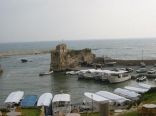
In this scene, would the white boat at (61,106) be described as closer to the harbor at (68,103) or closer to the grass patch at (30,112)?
the harbor at (68,103)

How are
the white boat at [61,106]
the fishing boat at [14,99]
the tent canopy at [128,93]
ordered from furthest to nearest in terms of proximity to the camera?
the tent canopy at [128,93]
the fishing boat at [14,99]
the white boat at [61,106]

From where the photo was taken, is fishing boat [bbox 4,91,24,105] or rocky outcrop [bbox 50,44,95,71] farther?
rocky outcrop [bbox 50,44,95,71]

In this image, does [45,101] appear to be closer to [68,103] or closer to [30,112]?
[68,103]

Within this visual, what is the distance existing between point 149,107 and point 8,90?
130ft

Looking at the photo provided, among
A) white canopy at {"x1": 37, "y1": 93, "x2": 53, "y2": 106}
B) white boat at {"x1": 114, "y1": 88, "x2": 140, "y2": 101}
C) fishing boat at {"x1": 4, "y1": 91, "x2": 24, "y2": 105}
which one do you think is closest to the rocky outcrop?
fishing boat at {"x1": 4, "y1": 91, "x2": 24, "y2": 105}

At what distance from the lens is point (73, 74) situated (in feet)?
236

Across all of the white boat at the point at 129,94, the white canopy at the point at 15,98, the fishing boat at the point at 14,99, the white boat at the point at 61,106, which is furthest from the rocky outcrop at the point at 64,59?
the white boat at the point at 61,106

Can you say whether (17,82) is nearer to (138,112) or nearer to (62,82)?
(62,82)

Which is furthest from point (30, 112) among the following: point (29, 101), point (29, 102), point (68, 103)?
point (29, 101)

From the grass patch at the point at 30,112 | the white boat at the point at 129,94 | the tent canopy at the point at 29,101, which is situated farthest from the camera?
the white boat at the point at 129,94

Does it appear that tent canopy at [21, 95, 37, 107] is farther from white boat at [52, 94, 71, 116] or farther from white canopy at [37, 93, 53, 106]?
white boat at [52, 94, 71, 116]

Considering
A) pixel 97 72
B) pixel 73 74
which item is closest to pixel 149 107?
pixel 97 72

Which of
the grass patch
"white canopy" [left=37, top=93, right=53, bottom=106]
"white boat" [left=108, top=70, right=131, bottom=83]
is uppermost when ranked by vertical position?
the grass patch

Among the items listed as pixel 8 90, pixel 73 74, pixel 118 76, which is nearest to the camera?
pixel 8 90
